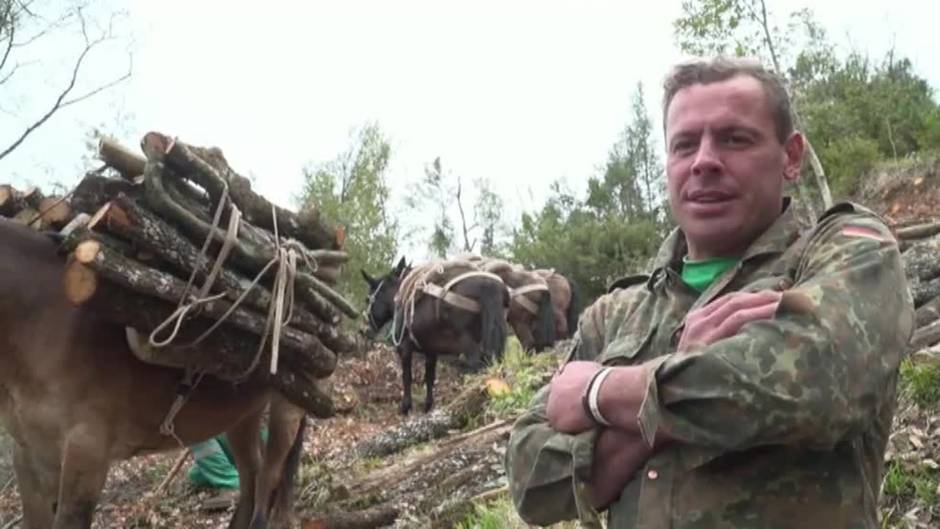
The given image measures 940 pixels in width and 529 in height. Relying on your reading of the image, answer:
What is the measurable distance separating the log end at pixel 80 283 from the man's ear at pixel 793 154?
3.61 metres

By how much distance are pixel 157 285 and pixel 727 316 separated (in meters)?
3.67

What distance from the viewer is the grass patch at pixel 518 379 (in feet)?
26.1

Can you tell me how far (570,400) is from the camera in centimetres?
208

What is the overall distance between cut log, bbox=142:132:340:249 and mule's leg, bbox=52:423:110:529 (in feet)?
4.88

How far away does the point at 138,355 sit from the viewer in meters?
5.14

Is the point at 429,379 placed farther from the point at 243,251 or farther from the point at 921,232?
the point at 243,251

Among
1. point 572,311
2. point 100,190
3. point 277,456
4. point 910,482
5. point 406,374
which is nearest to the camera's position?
point 910,482

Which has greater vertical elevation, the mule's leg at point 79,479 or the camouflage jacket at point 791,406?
the camouflage jacket at point 791,406

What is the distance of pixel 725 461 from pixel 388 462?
615cm

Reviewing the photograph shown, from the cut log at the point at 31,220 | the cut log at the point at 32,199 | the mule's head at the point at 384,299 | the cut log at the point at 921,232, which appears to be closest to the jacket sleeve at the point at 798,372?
the cut log at the point at 31,220

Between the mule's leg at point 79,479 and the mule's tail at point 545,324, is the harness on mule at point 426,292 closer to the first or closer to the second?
the mule's tail at point 545,324

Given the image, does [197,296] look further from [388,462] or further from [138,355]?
[388,462]

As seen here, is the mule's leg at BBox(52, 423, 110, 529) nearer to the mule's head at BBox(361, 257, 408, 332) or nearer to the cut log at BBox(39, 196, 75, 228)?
the cut log at BBox(39, 196, 75, 228)

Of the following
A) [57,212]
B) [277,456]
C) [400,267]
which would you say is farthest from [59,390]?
[400,267]
